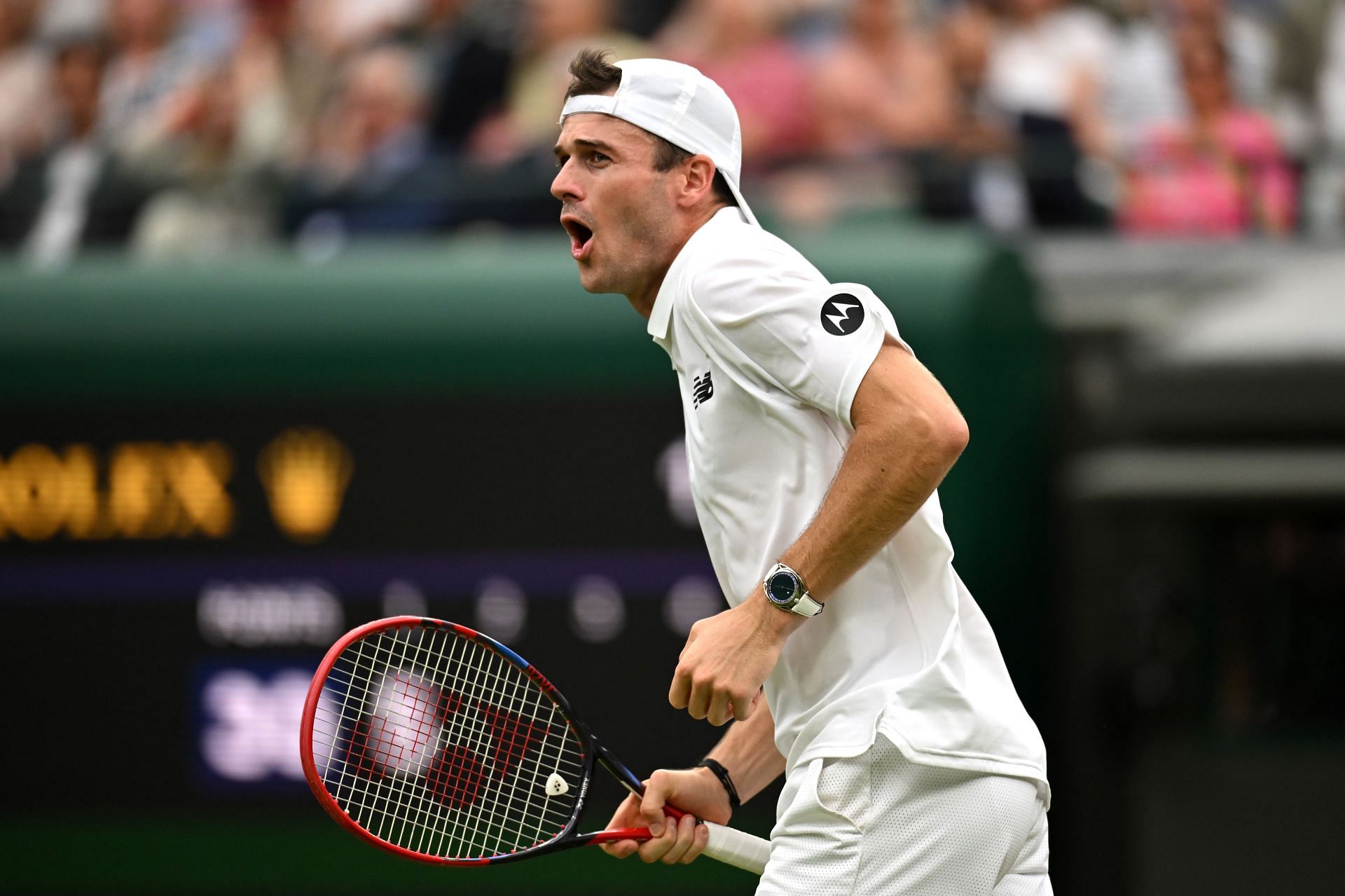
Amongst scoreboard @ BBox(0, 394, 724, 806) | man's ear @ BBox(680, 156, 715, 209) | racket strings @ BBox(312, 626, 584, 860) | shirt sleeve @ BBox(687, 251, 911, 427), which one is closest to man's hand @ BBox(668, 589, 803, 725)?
shirt sleeve @ BBox(687, 251, 911, 427)

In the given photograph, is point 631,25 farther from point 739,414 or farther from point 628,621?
point 739,414

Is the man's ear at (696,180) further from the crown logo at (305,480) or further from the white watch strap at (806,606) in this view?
the crown logo at (305,480)

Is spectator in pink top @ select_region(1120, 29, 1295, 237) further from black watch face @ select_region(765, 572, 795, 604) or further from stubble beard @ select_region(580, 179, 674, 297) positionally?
black watch face @ select_region(765, 572, 795, 604)

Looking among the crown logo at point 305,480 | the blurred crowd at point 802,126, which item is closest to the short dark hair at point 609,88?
the blurred crowd at point 802,126

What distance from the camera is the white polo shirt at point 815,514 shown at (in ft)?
9.82

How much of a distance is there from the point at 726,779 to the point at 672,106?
110 centimetres

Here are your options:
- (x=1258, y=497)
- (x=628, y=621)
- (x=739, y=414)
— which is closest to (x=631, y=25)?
(x=628, y=621)

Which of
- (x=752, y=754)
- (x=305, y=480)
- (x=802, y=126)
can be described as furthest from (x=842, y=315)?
(x=802, y=126)

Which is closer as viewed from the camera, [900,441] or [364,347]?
[900,441]

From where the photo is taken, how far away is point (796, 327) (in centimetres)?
298

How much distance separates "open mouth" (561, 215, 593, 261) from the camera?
326cm

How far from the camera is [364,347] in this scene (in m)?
7.37

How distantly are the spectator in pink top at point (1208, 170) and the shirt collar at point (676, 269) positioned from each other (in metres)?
4.47

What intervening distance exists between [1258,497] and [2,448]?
14.4ft
